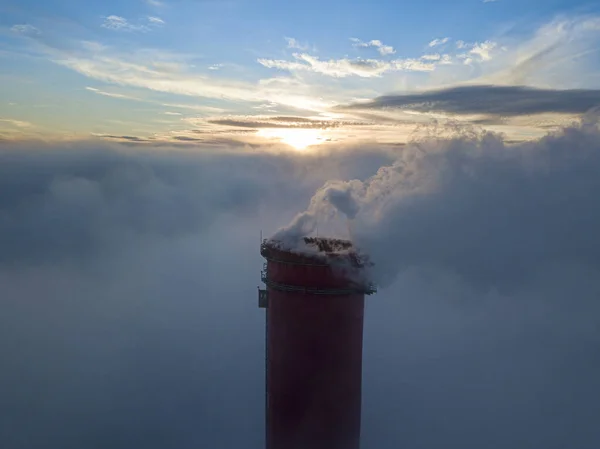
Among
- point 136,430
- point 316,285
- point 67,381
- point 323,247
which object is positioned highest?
point 323,247

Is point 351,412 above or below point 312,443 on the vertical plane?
above


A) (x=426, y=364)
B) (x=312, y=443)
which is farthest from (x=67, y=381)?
(x=312, y=443)

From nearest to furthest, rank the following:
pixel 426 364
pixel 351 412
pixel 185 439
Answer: pixel 351 412 < pixel 185 439 < pixel 426 364

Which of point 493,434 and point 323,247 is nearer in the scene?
point 323,247

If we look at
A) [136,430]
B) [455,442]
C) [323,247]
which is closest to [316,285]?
[323,247]

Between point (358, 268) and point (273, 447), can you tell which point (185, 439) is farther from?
point (358, 268)

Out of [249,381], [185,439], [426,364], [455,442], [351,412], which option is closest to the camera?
[351,412]
